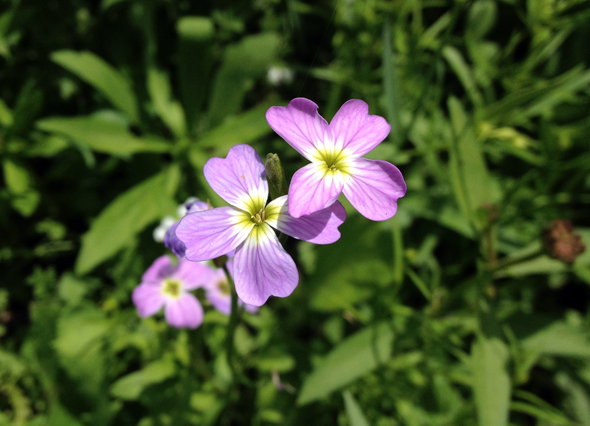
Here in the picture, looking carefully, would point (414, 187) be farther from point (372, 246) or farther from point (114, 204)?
point (114, 204)

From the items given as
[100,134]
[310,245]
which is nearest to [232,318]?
[310,245]

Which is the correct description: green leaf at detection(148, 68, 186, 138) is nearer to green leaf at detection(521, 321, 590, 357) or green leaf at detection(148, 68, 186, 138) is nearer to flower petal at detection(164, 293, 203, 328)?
flower petal at detection(164, 293, 203, 328)

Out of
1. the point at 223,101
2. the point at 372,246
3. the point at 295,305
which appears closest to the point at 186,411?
the point at 295,305

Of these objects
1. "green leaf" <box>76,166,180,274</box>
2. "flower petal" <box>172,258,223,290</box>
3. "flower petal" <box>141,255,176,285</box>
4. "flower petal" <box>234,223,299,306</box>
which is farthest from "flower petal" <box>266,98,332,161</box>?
"green leaf" <box>76,166,180,274</box>

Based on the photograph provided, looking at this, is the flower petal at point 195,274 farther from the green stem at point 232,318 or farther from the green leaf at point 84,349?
the green leaf at point 84,349

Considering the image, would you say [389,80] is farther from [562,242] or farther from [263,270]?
[263,270]

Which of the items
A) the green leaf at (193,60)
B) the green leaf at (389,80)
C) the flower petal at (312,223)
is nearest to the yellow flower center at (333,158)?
the flower petal at (312,223)
